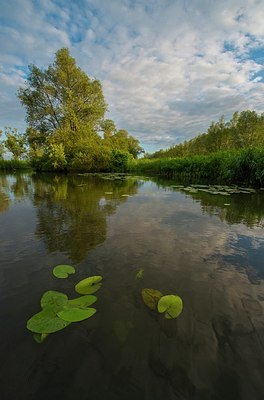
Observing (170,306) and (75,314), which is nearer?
(75,314)

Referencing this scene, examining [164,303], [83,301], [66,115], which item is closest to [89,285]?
[83,301]

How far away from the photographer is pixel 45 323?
119 centimetres

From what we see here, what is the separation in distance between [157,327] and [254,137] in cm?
3065

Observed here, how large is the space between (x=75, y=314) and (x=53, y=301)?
220mm

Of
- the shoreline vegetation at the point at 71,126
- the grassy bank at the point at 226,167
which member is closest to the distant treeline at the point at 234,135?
the shoreline vegetation at the point at 71,126

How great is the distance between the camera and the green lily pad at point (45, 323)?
3.75 ft

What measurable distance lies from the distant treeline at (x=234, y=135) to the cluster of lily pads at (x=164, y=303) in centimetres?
2365

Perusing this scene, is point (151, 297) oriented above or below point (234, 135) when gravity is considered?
below

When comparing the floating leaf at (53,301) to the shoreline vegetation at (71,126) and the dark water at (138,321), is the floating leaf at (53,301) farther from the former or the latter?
the shoreline vegetation at (71,126)

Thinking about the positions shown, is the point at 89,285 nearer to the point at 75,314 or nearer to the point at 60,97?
the point at 75,314

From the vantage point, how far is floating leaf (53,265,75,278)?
173 centimetres

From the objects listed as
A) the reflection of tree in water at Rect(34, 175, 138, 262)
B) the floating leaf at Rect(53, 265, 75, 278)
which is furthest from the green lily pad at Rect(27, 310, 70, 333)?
the reflection of tree in water at Rect(34, 175, 138, 262)

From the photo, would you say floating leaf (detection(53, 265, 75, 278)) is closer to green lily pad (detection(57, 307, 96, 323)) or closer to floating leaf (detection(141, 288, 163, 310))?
green lily pad (detection(57, 307, 96, 323))

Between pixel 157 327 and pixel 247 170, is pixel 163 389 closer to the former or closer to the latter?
pixel 157 327
